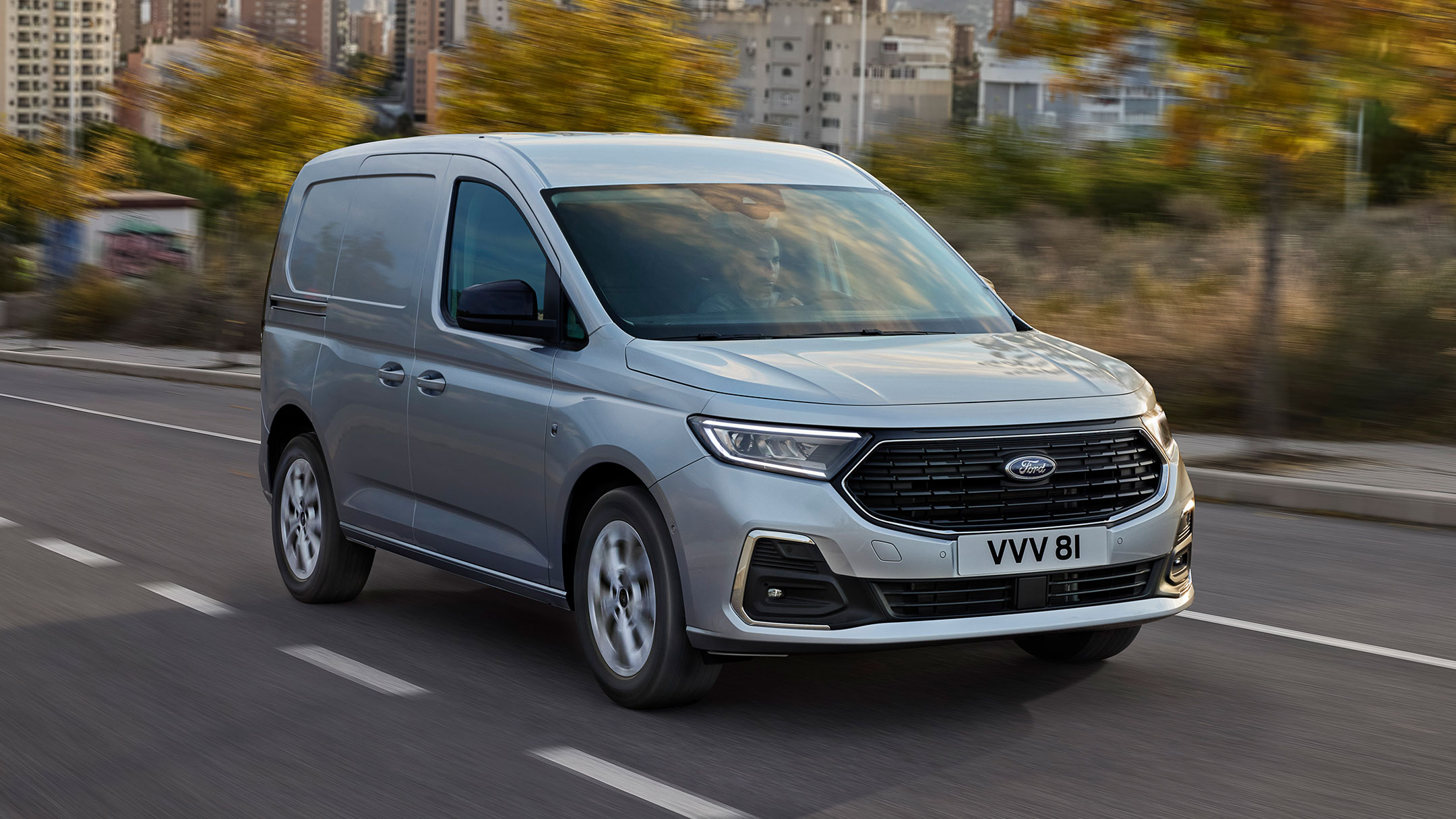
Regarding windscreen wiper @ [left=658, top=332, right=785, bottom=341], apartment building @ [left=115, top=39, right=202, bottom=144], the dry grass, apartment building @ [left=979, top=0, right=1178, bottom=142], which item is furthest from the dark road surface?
apartment building @ [left=115, top=39, right=202, bottom=144]

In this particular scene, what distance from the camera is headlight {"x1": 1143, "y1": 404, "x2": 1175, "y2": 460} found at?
571 cm

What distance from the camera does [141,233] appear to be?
5084 cm

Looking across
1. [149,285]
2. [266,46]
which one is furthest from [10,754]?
[149,285]

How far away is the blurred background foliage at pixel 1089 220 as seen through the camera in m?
14.2

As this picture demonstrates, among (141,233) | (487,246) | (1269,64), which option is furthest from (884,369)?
(141,233)

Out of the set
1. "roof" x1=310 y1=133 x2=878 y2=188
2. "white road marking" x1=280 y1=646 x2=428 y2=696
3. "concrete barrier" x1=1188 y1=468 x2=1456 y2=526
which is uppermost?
"roof" x1=310 y1=133 x2=878 y2=188

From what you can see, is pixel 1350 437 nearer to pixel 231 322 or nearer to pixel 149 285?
pixel 231 322

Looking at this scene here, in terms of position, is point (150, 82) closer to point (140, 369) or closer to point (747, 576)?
point (140, 369)

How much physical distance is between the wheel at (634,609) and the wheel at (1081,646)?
142 cm

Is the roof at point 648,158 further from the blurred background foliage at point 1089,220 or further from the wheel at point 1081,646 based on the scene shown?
the blurred background foliage at point 1089,220

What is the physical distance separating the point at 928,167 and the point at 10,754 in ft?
73.8

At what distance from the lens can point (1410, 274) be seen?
1511 cm

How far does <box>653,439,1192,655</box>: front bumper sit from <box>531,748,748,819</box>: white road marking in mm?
501

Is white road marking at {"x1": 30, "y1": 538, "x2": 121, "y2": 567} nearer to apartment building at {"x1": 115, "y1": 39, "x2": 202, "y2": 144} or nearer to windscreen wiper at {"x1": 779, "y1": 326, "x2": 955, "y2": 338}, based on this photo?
windscreen wiper at {"x1": 779, "y1": 326, "x2": 955, "y2": 338}
